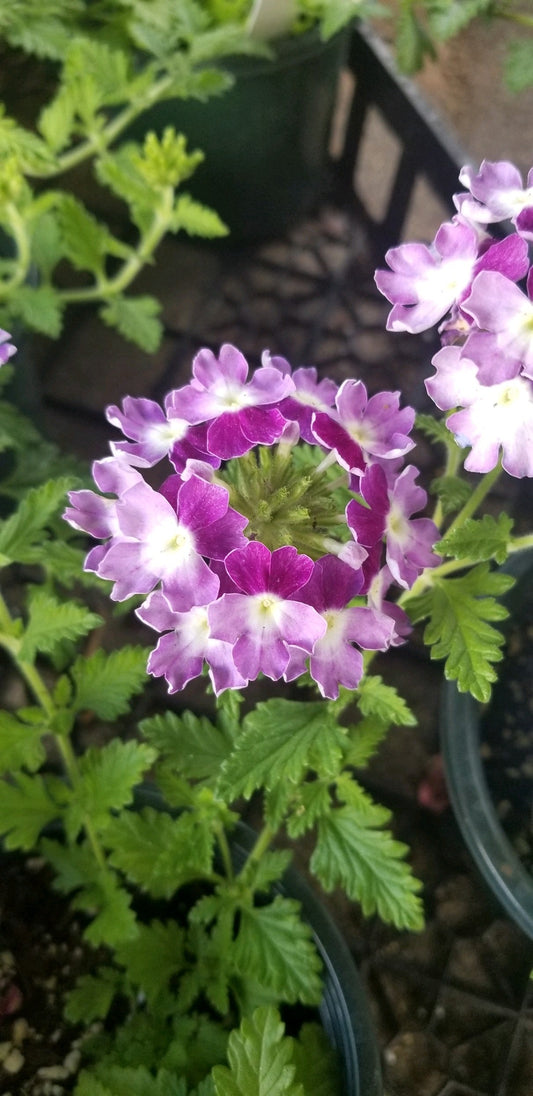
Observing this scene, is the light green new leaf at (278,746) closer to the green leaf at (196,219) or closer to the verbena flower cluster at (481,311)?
the verbena flower cluster at (481,311)

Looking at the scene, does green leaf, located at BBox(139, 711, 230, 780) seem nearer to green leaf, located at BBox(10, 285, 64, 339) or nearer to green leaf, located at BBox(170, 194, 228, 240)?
green leaf, located at BBox(10, 285, 64, 339)

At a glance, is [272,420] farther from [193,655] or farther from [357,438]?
[193,655]

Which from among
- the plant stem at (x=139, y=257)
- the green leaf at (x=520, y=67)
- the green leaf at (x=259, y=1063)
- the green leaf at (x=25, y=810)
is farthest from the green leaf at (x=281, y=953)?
the green leaf at (x=520, y=67)

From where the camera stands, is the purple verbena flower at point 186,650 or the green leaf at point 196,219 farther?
the green leaf at point 196,219

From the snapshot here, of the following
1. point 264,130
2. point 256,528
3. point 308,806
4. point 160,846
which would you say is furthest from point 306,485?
point 264,130

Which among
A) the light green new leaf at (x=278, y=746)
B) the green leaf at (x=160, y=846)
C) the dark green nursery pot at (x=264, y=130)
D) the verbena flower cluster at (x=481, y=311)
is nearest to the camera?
the verbena flower cluster at (x=481, y=311)

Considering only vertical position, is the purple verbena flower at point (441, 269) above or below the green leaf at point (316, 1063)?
above

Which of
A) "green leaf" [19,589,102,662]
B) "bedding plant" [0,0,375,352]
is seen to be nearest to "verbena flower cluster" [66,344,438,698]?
"green leaf" [19,589,102,662]

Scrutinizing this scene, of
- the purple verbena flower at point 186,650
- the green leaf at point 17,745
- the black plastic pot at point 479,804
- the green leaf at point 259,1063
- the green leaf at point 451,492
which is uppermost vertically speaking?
the purple verbena flower at point 186,650
